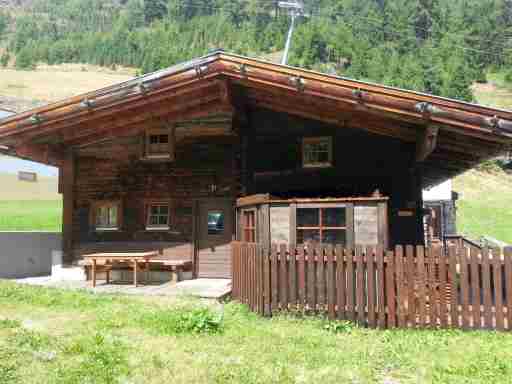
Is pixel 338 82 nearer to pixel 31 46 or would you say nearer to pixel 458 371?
pixel 458 371

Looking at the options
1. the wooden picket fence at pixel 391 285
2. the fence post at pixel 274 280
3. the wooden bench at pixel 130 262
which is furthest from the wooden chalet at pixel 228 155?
the wooden picket fence at pixel 391 285

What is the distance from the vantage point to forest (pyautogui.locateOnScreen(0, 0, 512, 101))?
78688 millimetres

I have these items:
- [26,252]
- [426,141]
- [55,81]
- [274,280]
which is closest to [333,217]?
[274,280]

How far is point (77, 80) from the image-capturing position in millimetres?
81938

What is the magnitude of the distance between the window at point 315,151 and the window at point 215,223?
2.81 m

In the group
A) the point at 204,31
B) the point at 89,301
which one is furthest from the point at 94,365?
the point at 204,31

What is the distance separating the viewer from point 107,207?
13.0 metres

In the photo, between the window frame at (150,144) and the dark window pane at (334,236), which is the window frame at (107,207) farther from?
the dark window pane at (334,236)

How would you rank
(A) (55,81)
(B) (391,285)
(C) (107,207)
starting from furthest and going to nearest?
(A) (55,81) < (C) (107,207) < (B) (391,285)

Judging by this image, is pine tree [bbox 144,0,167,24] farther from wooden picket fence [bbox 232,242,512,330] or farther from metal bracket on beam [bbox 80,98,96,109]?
wooden picket fence [bbox 232,242,512,330]

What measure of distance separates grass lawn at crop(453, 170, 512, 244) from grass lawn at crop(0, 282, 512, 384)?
23625mm

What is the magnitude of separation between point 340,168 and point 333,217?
298 centimetres

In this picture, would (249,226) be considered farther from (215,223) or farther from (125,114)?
(125,114)

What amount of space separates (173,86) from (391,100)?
496cm
